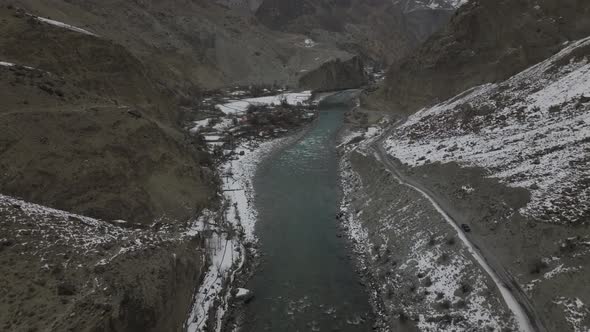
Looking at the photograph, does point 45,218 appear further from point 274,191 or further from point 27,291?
point 274,191

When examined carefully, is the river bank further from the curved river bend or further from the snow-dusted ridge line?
the curved river bend

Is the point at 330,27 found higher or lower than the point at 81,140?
higher

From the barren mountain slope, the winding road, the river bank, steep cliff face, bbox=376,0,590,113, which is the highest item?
steep cliff face, bbox=376,0,590,113

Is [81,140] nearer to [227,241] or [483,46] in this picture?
[227,241]

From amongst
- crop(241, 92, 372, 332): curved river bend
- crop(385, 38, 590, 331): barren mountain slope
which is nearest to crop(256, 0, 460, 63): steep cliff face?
crop(385, 38, 590, 331): barren mountain slope

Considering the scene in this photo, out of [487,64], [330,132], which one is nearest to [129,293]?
[330,132]

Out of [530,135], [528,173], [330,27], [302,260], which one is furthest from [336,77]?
[302,260]

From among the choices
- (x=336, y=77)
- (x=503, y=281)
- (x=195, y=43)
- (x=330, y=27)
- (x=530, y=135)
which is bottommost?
(x=503, y=281)
